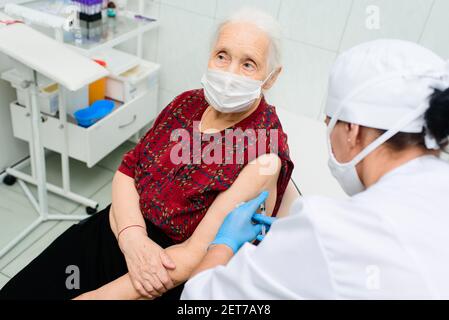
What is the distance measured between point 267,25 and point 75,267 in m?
1.04

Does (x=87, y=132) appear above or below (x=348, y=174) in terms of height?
below

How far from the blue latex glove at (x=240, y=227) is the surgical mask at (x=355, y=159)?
0.29m

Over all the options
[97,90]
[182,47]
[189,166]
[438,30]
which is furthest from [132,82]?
[438,30]

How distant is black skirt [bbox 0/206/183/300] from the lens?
1.30 meters

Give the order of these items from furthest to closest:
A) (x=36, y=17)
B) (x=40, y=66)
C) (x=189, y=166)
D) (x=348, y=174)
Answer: (x=36, y=17) < (x=40, y=66) < (x=189, y=166) < (x=348, y=174)

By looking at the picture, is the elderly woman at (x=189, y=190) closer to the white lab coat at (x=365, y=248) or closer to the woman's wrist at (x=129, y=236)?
the woman's wrist at (x=129, y=236)

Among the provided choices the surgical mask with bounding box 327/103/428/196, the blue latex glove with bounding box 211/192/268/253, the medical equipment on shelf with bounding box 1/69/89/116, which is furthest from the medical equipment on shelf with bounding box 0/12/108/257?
the surgical mask with bounding box 327/103/428/196

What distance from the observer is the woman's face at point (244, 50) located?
129cm

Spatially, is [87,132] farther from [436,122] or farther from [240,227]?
[436,122]

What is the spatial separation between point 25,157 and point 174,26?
50.4 inches

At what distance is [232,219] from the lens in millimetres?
1151

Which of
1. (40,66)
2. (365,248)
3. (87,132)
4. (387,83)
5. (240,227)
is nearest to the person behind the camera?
(365,248)

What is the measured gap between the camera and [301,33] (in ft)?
7.07

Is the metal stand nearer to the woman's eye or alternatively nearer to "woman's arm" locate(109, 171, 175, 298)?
"woman's arm" locate(109, 171, 175, 298)
